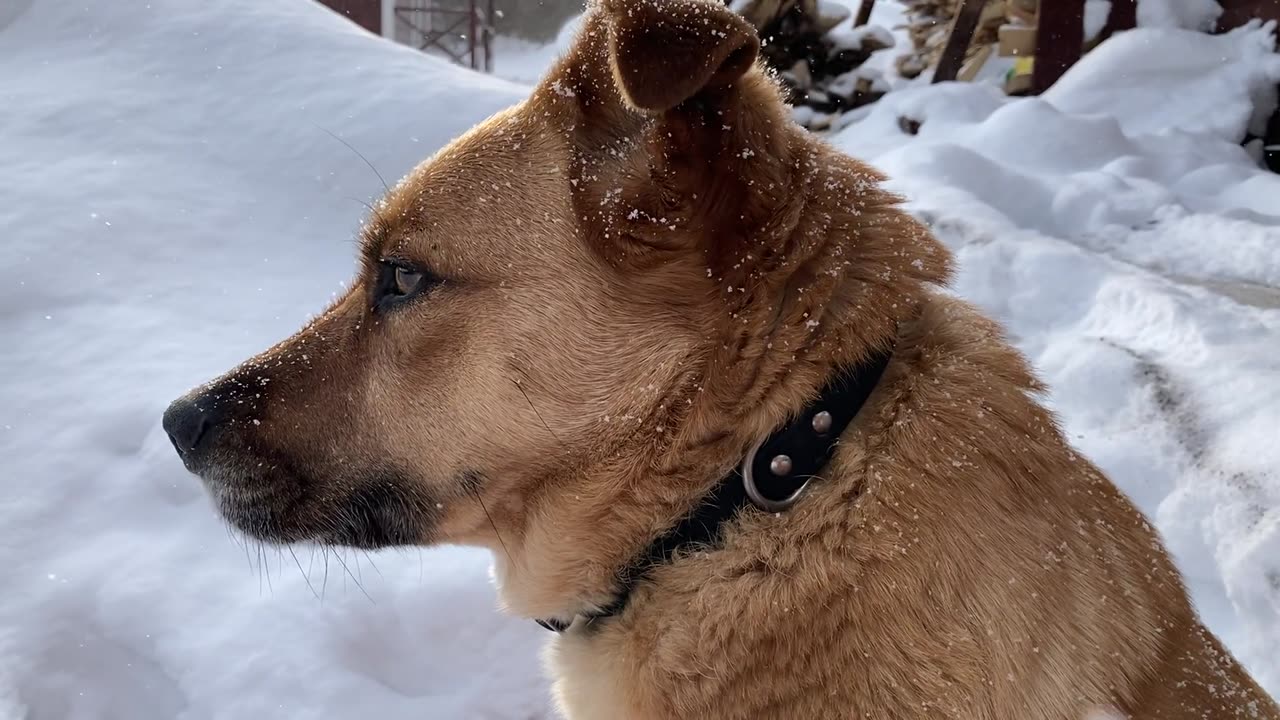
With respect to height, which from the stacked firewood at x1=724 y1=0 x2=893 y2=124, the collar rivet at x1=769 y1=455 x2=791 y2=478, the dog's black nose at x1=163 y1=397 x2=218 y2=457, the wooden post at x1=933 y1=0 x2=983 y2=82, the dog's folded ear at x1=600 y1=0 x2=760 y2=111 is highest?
the dog's folded ear at x1=600 y1=0 x2=760 y2=111

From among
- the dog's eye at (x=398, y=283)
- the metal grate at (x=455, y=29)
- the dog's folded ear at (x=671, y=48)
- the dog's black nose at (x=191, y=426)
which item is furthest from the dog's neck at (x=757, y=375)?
the metal grate at (x=455, y=29)

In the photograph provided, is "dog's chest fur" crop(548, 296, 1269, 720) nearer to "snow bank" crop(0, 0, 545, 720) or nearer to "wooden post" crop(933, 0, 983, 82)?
"snow bank" crop(0, 0, 545, 720)

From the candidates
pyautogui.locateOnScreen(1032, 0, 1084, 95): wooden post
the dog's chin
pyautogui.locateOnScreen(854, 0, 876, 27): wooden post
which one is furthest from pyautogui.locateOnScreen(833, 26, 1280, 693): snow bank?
pyautogui.locateOnScreen(854, 0, 876, 27): wooden post

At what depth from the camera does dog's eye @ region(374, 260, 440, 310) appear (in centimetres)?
180

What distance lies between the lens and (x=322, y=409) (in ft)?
6.20

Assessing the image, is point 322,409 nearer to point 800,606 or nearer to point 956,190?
point 800,606

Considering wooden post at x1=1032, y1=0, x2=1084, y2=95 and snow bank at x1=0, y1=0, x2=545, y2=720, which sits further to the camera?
wooden post at x1=1032, y1=0, x2=1084, y2=95

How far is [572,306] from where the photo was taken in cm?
173

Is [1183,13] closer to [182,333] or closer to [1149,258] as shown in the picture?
[1149,258]

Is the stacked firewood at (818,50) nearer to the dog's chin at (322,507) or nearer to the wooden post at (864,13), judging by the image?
the wooden post at (864,13)

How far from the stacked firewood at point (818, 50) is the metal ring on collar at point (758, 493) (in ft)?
29.9

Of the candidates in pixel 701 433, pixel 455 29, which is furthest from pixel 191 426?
pixel 455 29

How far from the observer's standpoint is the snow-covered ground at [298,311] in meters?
2.61

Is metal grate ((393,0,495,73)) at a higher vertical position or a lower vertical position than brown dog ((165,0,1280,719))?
lower
